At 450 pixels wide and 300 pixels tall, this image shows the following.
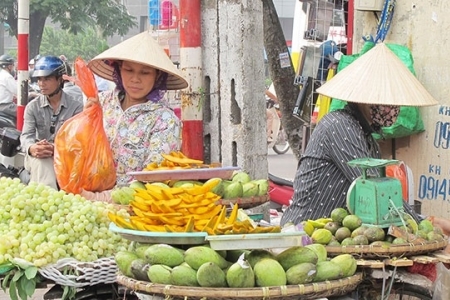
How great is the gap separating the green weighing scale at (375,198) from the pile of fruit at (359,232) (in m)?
0.04

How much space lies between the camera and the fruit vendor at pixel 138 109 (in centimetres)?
520

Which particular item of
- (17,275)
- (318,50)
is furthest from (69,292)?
(318,50)

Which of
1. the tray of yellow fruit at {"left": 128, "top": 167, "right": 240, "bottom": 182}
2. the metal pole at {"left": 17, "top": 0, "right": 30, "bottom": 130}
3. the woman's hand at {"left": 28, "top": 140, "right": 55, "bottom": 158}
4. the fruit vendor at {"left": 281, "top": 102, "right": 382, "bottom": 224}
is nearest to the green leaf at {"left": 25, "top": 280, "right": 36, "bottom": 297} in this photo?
the tray of yellow fruit at {"left": 128, "top": 167, "right": 240, "bottom": 182}

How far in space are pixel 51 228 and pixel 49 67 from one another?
8.71 ft

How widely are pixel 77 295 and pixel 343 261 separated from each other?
131 centimetres

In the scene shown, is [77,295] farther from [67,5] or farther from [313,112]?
[67,5]

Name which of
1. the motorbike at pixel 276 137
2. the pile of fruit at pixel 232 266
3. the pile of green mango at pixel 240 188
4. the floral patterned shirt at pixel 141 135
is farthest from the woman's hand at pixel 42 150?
the motorbike at pixel 276 137

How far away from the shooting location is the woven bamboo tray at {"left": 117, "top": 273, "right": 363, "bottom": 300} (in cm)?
305

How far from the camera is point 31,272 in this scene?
153 inches

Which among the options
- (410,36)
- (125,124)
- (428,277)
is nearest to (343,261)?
(428,277)

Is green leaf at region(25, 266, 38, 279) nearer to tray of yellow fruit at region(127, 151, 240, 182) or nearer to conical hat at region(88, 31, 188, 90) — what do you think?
tray of yellow fruit at region(127, 151, 240, 182)

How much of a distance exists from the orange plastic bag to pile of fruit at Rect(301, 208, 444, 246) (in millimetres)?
1593

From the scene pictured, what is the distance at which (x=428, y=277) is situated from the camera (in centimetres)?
374

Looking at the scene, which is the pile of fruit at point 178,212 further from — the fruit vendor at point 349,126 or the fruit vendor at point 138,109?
the fruit vendor at point 138,109
